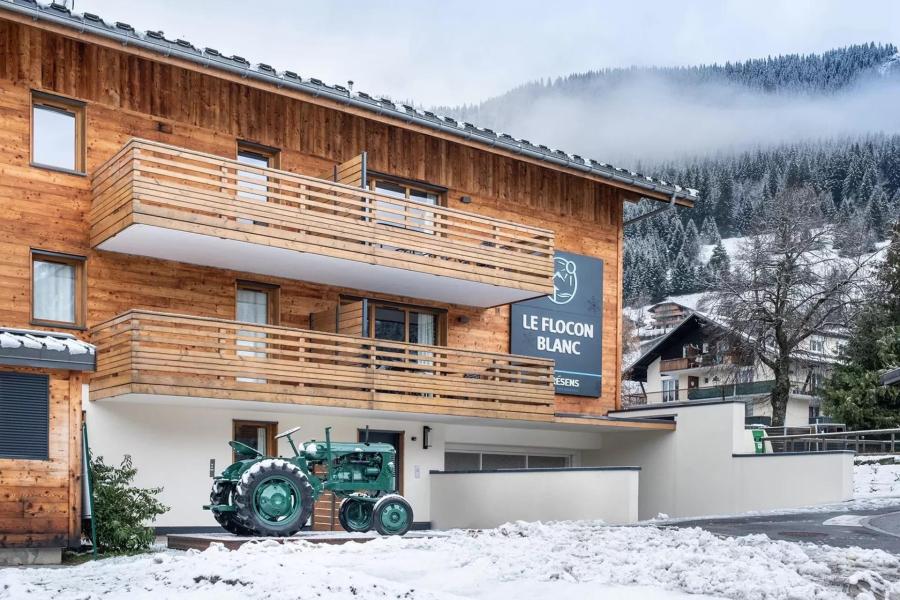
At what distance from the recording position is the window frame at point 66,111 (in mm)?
19094

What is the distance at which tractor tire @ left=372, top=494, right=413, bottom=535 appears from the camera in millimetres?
16125

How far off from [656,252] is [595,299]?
92911mm

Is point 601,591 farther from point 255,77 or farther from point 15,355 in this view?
point 255,77

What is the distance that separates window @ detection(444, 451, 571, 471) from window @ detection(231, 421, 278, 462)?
4754 mm

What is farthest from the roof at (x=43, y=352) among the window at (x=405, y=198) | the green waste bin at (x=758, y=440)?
the green waste bin at (x=758, y=440)

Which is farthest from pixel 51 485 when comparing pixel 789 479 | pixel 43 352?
pixel 789 479

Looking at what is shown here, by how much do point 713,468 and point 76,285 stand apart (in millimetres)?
13508

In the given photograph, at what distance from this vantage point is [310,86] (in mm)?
20984

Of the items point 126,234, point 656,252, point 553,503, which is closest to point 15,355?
point 126,234

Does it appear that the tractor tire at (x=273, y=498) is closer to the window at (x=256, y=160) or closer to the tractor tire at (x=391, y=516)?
the tractor tire at (x=391, y=516)

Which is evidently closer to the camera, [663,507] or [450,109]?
[663,507]

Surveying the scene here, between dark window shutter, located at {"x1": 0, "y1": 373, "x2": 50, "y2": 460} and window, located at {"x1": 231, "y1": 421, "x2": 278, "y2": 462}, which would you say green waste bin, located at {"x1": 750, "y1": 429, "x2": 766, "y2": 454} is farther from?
dark window shutter, located at {"x1": 0, "y1": 373, "x2": 50, "y2": 460}

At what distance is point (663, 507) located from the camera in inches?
1007

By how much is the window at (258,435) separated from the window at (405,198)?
4.39 meters
